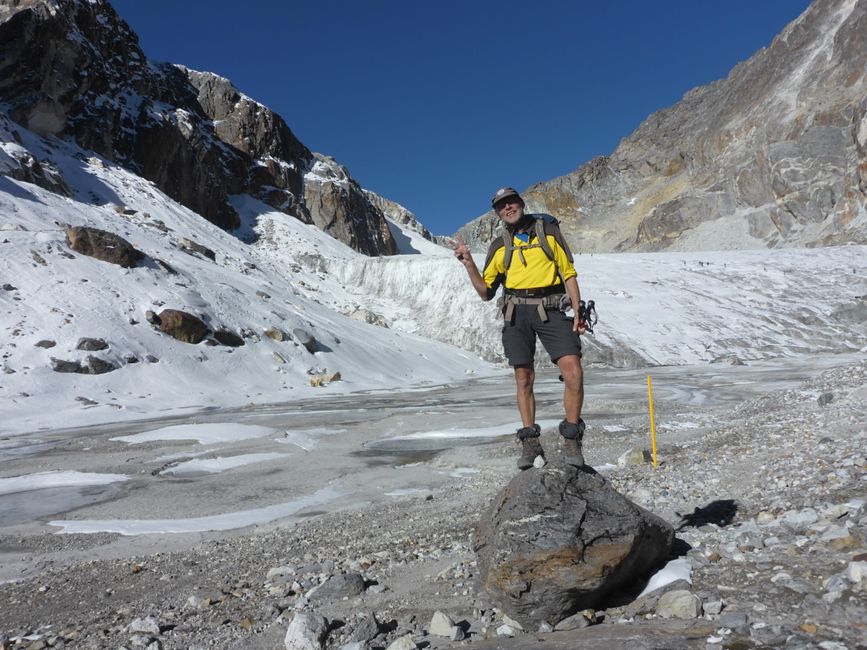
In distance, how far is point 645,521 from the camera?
10.0 ft

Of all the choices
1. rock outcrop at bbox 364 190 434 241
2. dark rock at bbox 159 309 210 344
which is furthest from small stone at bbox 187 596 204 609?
rock outcrop at bbox 364 190 434 241

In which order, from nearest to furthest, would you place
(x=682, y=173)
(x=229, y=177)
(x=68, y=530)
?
(x=68, y=530) < (x=229, y=177) < (x=682, y=173)

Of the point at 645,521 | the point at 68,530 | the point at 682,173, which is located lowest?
the point at 68,530

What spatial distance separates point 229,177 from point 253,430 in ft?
179

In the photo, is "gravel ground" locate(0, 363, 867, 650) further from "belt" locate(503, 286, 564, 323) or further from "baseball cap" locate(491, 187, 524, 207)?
"baseball cap" locate(491, 187, 524, 207)

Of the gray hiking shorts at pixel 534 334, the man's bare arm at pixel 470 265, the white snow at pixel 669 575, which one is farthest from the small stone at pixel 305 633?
the man's bare arm at pixel 470 265

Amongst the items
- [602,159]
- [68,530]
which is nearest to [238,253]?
[68,530]

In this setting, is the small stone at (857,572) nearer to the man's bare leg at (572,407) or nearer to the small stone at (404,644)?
the man's bare leg at (572,407)

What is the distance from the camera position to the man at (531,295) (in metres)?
4.22

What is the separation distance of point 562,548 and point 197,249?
3427 centimetres

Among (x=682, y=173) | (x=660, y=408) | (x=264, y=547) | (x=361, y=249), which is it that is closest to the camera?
(x=264, y=547)

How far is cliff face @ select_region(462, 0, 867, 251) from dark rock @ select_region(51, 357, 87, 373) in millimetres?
63712

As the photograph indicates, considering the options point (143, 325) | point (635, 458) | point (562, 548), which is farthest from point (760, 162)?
point (562, 548)

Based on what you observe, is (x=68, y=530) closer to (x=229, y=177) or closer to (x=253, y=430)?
(x=253, y=430)
